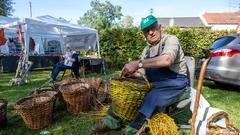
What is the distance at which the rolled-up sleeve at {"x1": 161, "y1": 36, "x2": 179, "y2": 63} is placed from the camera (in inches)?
106

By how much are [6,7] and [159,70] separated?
1469 inches

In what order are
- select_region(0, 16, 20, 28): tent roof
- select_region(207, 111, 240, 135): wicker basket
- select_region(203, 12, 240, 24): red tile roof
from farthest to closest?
1. select_region(203, 12, 240, 24): red tile roof
2. select_region(0, 16, 20, 28): tent roof
3. select_region(207, 111, 240, 135): wicker basket

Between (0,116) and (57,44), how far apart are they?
1218 cm

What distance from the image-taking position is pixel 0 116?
4.12m

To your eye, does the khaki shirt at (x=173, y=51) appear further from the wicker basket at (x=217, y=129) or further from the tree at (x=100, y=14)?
the tree at (x=100, y=14)

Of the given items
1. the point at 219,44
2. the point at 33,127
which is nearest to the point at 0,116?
the point at 33,127

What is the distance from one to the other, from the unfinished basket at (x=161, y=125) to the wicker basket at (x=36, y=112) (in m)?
1.98

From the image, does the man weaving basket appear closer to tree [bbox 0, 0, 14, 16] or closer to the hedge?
the hedge

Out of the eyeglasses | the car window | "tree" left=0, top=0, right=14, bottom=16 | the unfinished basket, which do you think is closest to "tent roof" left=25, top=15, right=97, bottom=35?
the car window

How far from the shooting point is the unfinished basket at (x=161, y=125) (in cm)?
260

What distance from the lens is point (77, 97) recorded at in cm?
459

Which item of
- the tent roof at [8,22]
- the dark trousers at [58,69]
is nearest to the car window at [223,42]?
the dark trousers at [58,69]

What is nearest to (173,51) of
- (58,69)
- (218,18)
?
(58,69)

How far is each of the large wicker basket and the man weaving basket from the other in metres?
0.08
